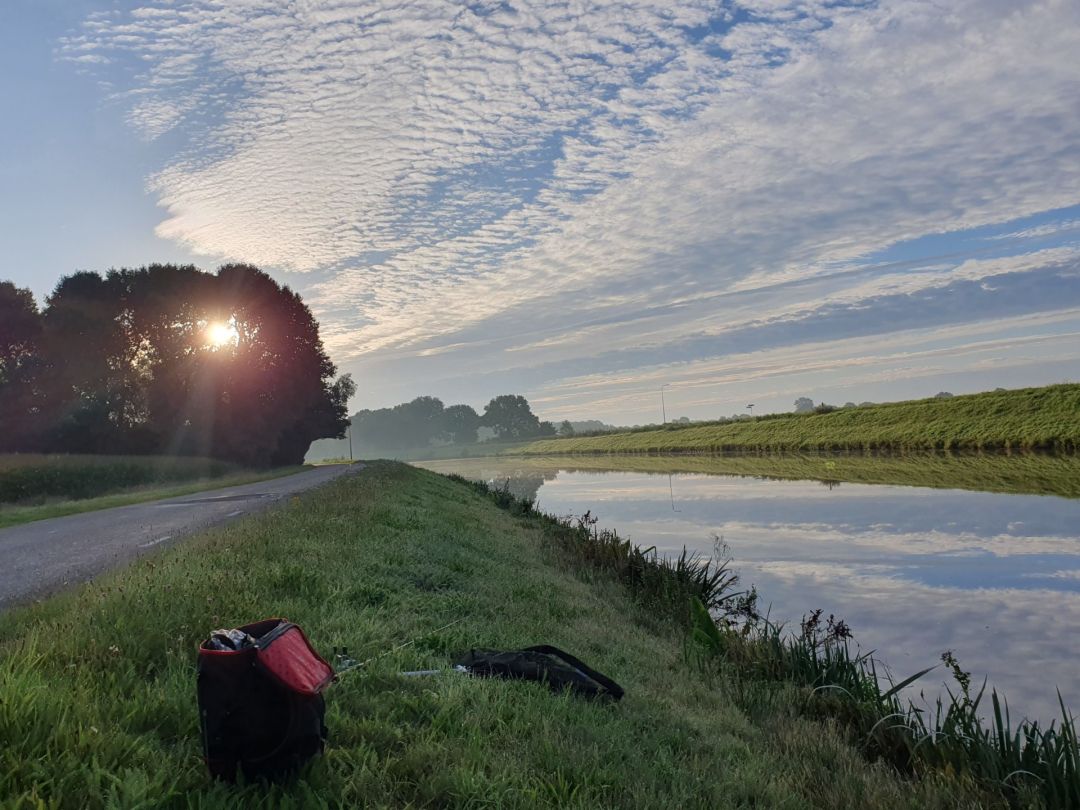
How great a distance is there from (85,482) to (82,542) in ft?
76.9

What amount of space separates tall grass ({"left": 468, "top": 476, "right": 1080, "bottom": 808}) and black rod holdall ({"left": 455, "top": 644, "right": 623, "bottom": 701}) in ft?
6.67

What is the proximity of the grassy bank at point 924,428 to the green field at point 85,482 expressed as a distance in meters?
39.5

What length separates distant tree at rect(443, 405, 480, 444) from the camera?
7170 inches

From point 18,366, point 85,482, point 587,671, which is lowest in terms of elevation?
point 587,671

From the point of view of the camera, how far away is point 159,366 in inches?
1807

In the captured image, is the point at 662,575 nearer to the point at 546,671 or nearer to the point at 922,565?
the point at 922,565

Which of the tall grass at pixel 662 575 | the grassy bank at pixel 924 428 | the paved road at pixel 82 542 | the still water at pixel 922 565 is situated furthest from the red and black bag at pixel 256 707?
the grassy bank at pixel 924 428

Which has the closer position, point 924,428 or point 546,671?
point 546,671

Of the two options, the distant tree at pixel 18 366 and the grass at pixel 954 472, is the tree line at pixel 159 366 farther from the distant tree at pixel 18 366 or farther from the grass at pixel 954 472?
the grass at pixel 954 472

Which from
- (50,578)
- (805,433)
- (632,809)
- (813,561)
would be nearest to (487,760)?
(632,809)

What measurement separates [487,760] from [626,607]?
285 inches

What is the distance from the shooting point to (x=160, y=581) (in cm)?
590

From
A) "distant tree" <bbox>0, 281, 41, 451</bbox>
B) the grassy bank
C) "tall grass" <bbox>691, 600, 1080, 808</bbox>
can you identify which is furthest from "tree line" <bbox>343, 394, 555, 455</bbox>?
"tall grass" <bbox>691, 600, 1080, 808</bbox>

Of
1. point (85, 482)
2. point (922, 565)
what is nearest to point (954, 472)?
point (922, 565)
